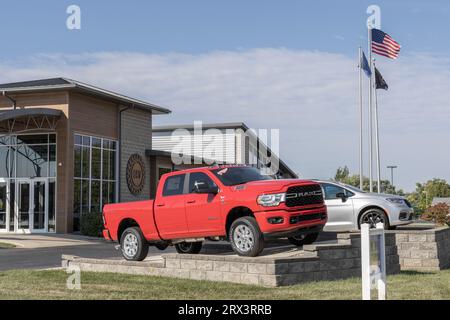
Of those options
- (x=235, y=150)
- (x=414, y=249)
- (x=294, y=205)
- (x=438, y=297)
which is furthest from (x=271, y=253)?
(x=235, y=150)

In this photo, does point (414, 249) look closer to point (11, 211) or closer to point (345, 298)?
point (345, 298)

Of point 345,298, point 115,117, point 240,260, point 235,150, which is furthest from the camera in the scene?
point 235,150

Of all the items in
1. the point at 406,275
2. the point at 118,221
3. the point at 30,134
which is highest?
the point at 30,134

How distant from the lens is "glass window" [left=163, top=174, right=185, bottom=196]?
43.8ft

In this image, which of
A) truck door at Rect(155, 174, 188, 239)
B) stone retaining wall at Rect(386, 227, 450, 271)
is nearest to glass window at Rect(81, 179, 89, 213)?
truck door at Rect(155, 174, 188, 239)

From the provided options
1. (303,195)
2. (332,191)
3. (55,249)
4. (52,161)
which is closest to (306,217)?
(303,195)

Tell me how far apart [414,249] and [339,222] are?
289 centimetres

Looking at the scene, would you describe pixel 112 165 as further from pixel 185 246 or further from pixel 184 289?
pixel 184 289

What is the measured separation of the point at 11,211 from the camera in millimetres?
32625

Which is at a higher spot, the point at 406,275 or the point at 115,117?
the point at 115,117

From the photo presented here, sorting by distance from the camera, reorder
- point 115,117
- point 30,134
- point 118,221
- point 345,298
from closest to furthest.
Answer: point 345,298 → point 118,221 → point 30,134 → point 115,117

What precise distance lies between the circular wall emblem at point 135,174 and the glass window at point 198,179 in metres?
23.3

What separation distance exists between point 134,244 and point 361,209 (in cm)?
650

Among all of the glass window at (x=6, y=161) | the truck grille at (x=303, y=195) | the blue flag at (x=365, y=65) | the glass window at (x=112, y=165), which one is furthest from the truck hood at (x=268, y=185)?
the glass window at (x=112, y=165)
